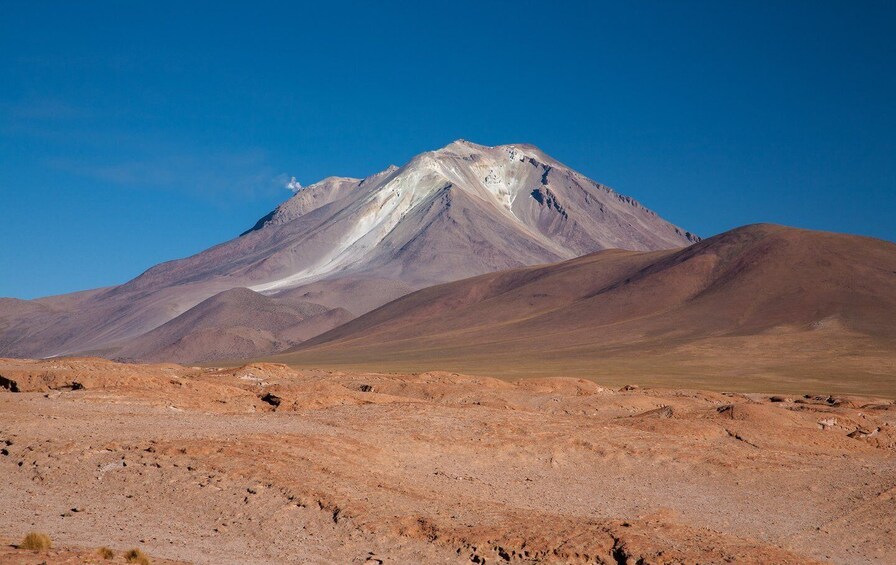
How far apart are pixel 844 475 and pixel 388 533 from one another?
1276 cm

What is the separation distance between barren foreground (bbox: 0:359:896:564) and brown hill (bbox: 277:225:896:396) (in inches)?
1673

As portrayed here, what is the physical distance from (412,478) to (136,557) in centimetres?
810

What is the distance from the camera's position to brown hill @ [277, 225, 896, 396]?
79.8m

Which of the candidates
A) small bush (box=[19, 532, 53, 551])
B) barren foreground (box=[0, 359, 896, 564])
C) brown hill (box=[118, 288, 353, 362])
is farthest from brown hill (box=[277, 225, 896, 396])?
small bush (box=[19, 532, 53, 551])

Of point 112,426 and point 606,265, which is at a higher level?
point 606,265

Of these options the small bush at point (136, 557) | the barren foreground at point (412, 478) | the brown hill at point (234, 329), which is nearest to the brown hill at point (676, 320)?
the brown hill at point (234, 329)

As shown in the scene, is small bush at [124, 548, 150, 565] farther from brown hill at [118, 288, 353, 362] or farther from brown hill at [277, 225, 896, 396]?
brown hill at [118, 288, 353, 362]

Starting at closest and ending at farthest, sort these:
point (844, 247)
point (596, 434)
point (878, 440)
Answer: point (596, 434)
point (878, 440)
point (844, 247)

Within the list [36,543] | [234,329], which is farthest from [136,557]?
[234,329]

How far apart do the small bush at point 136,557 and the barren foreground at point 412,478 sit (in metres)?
0.50

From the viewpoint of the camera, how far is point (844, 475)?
2175 centimetres

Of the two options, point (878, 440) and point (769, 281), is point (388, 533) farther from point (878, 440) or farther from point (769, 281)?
point (769, 281)

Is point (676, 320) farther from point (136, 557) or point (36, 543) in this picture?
point (36, 543)

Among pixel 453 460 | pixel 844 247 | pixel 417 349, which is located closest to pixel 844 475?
pixel 453 460
